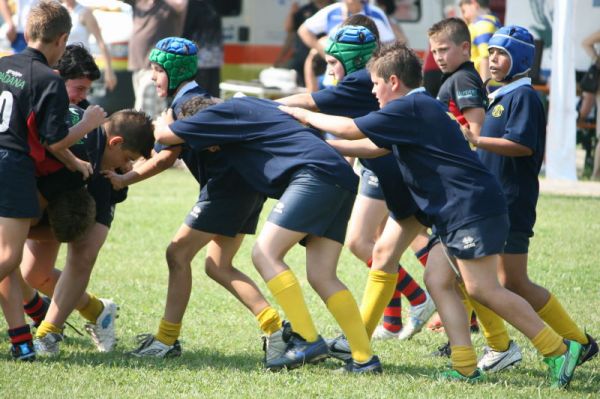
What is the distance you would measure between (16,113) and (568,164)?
28.6 ft

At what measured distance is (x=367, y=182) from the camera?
6.54 meters

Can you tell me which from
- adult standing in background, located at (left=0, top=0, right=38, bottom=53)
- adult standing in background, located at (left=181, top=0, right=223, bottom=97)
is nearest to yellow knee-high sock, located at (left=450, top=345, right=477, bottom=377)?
adult standing in background, located at (left=0, top=0, right=38, bottom=53)

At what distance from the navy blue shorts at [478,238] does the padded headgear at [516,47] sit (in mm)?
989

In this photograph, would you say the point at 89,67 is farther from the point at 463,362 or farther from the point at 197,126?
the point at 463,362

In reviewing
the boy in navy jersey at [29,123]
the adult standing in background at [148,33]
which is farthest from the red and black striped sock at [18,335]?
the adult standing in background at [148,33]

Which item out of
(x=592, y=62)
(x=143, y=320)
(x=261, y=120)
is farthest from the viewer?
(x=592, y=62)

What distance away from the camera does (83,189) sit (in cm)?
579

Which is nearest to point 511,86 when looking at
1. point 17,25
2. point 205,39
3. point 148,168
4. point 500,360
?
point 500,360

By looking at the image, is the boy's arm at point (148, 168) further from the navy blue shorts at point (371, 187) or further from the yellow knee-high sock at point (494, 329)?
the yellow knee-high sock at point (494, 329)

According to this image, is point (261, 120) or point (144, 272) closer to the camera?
point (261, 120)

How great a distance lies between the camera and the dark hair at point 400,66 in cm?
530

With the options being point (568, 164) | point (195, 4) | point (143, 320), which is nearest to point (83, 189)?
point (143, 320)

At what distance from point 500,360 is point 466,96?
1471 millimetres

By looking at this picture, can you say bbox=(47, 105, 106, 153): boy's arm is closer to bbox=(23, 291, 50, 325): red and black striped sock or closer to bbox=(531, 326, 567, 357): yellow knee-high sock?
bbox=(23, 291, 50, 325): red and black striped sock
